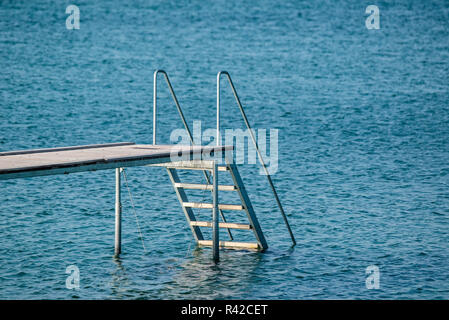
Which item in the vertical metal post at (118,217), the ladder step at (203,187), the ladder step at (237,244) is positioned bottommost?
the ladder step at (237,244)

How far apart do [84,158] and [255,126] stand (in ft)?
111

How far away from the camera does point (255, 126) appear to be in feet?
159

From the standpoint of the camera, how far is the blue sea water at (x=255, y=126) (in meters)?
17.2

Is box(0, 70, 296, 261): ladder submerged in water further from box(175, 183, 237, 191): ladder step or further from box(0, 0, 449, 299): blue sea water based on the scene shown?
box(0, 0, 449, 299): blue sea water

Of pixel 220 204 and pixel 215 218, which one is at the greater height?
pixel 220 204

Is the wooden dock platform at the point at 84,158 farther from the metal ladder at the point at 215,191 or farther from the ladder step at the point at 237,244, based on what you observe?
the ladder step at the point at 237,244

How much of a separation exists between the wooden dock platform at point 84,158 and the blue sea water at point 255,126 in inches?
94.5

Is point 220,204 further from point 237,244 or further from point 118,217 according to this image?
point 118,217

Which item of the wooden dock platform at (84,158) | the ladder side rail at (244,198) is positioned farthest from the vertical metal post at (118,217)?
the ladder side rail at (244,198)

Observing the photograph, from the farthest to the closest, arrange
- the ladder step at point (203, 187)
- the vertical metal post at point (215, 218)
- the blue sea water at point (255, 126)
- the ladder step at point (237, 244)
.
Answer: the ladder step at point (237, 244) < the ladder step at point (203, 187) < the blue sea water at point (255, 126) < the vertical metal post at point (215, 218)

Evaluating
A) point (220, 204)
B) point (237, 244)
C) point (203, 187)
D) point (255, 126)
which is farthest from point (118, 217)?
point (255, 126)

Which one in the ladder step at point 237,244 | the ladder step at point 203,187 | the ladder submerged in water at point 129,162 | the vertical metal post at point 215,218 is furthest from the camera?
the ladder step at point 237,244

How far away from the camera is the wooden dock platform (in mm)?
13398

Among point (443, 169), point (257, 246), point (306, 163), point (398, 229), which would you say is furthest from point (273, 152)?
point (257, 246)
